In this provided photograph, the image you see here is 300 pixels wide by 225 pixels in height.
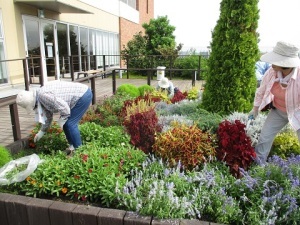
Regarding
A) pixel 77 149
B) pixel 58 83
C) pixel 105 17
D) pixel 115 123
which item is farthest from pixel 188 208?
pixel 105 17

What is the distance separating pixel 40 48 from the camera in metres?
9.80

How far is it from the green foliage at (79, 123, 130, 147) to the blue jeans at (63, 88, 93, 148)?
22cm

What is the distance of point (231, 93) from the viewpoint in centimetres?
390

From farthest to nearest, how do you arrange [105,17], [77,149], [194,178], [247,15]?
1. [105,17]
2. [247,15]
3. [77,149]
4. [194,178]

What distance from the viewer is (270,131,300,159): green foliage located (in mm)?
2972

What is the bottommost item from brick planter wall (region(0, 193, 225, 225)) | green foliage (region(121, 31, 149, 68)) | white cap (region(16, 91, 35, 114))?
brick planter wall (region(0, 193, 225, 225))

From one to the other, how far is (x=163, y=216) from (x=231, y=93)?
Result: 247 centimetres

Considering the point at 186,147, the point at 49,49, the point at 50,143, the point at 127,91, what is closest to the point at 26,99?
the point at 50,143

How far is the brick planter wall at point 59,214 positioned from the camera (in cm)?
198

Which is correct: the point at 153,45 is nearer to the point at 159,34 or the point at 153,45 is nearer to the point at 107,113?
the point at 159,34

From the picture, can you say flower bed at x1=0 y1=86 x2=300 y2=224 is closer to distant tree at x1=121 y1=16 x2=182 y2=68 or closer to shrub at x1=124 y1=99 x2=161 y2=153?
shrub at x1=124 y1=99 x2=161 y2=153

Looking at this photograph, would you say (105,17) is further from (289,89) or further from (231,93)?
(289,89)

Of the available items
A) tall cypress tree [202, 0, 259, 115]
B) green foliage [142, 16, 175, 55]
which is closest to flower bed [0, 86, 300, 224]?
tall cypress tree [202, 0, 259, 115]

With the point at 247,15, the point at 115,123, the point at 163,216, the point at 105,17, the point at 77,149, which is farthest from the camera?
the point at 105,17
